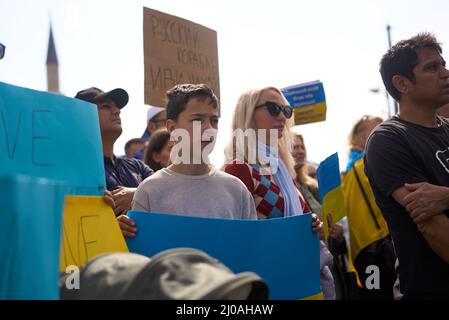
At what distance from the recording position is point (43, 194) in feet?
4.09

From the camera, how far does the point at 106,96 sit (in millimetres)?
3447

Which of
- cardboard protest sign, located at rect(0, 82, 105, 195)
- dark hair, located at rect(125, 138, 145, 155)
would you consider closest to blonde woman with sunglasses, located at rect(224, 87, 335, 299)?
cardboard protest sign, located at rect(0, 82, 105, 195)

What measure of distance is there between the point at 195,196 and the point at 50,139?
2.37ft

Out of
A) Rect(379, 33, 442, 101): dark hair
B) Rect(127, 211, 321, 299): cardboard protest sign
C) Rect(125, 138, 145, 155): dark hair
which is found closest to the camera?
Rect(127, 211, 321, 299): cardboard protest sign

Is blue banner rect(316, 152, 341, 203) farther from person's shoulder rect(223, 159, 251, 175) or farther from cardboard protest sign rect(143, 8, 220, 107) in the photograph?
cardboard protest sign rect(143, 8, 220, 107)

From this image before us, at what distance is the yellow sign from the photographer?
6.03ft

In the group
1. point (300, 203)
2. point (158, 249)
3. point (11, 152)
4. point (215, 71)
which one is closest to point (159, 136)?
point (215, 71)

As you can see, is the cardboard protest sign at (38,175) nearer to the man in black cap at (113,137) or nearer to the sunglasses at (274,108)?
the man in black cap at (113,137)

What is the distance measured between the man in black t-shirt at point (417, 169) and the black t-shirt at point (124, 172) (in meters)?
1.21

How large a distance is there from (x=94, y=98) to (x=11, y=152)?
165cm

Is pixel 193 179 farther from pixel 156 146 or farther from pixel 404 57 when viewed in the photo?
pixel 156 146
